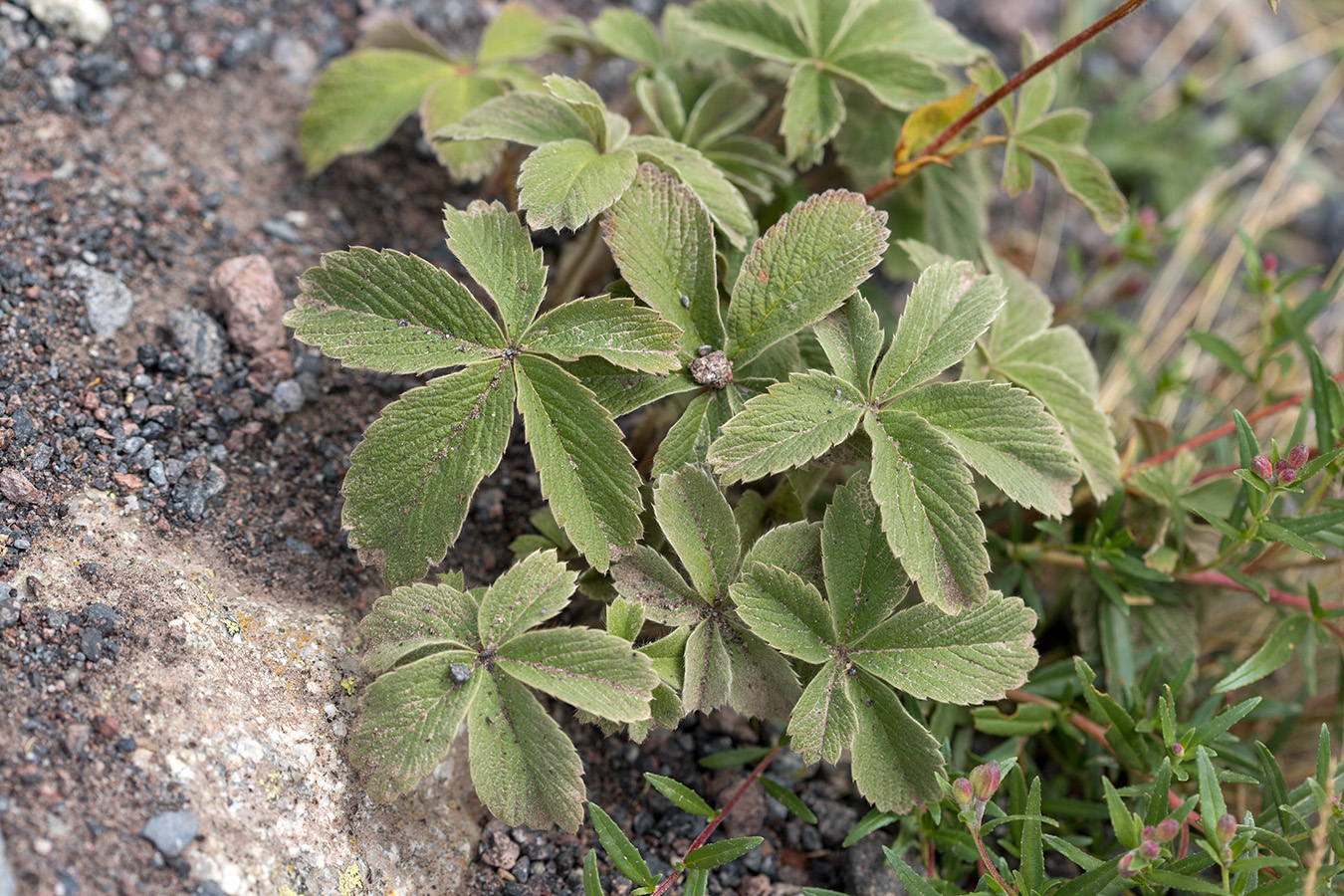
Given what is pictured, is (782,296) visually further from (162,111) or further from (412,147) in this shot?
(162,111)

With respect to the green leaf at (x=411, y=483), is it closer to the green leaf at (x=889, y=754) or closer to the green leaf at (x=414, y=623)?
the green leaf at (x=414, y=623)

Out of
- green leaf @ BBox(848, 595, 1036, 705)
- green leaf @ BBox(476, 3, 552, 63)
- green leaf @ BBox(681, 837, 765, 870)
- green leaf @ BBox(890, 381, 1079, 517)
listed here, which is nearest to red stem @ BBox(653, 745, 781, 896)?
green leaf @ BBox(681, 837, 765, 870)

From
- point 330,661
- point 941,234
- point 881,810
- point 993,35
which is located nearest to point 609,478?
point 330,661

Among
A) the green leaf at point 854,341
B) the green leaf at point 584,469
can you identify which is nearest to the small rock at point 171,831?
the green leaf at point 584,469

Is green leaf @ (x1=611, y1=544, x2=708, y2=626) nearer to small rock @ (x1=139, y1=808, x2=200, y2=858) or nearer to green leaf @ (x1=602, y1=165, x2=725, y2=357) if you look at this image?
green leaf @ (x1=602, y1=165, x2=725, y2=357)

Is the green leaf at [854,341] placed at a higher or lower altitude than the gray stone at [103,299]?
higher
